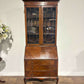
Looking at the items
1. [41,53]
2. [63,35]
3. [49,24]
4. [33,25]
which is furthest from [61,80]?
[33,25]

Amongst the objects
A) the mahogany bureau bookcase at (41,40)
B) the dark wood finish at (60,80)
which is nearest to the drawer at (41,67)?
the mahogany bureau bookcase at (41,40)

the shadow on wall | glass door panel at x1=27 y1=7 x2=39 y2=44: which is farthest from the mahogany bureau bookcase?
the shadow on wall

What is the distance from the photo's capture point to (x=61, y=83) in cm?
399

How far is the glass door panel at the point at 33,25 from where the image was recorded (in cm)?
383

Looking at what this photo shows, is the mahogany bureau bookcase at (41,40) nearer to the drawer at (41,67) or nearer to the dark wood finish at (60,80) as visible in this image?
the drawer at (41,67)

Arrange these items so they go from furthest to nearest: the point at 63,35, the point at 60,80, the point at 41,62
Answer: the point at 63,35
the point at 60,80
the point at 41,62

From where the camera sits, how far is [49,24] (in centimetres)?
390

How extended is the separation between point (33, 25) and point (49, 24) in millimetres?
367

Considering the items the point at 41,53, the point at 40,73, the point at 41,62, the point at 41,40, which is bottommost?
the point at 40,73

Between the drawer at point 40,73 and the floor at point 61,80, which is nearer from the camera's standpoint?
the drawer at point 40,73

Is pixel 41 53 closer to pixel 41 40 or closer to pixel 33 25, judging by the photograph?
pixel 41 40

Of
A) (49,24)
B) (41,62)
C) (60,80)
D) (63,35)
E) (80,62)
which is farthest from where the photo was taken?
(80,62)

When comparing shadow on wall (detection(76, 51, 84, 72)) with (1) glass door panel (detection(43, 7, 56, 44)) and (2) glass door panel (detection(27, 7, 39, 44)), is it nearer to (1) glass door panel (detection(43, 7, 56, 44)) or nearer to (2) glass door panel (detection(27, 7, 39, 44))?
(1) glass door panel (detection(43, 7, 56, 44))

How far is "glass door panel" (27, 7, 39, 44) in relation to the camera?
383 cm
